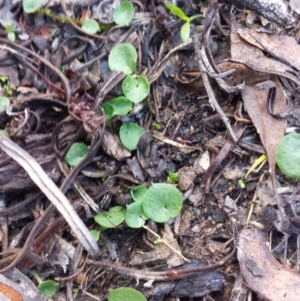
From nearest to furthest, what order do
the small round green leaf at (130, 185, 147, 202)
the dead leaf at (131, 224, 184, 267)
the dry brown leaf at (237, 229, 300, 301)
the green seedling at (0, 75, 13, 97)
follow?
the dry brown leaf at (237, 229, 300, 301)
the dead leaf at (131, 224, 184, 267)
the small round green leaf at (130, 185, 147, 202)
the green seedling at (0, 75, 13, 97)

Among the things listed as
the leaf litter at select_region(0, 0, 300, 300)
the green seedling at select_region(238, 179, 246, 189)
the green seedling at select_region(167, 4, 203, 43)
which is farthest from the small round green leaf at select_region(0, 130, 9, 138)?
the green seedling at select_region(238, 179, 246, 189)

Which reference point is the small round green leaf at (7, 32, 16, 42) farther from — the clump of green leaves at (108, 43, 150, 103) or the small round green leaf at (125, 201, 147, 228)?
the small round green leaf at (125, 201, 147, 228)

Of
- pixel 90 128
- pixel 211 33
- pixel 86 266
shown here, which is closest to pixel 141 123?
pixel 90 128

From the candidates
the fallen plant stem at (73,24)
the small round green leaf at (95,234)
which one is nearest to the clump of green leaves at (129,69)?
the fallen plant stem at (73,24)

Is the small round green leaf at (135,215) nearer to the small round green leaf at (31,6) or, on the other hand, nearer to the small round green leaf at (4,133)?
the small round green leaf at (4,133)

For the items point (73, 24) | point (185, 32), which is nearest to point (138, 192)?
point (185, 32)
